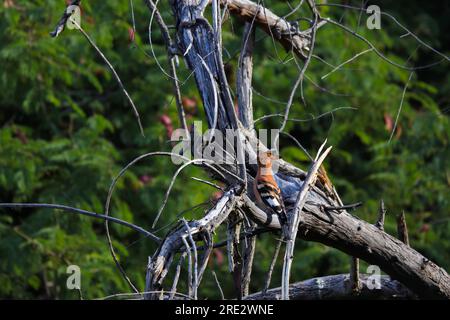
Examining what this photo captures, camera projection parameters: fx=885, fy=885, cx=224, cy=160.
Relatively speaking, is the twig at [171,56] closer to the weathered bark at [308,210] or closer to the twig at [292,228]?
the weathered bark at [308,210]

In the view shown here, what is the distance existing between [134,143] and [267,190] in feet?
13.3

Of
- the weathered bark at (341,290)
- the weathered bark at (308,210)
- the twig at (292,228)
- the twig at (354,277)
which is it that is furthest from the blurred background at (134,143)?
the twig at (292,228)

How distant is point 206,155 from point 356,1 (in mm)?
5631

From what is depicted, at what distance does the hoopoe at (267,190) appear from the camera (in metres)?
3.04

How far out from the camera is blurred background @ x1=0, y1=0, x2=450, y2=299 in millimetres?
6344

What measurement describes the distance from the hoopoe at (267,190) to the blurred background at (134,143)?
2.57m

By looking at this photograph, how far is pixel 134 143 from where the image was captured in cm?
703

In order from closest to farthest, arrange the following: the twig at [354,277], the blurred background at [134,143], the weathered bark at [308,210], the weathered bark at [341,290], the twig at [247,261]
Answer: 1. the weathered bark at [308,210]
2. the twig at [247,261]
3. the twig at [354,277]
4. the weathered bark at [341,290]
5. the blurred background at [134,143]

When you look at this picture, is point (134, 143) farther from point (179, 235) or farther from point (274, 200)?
point (179, 235)

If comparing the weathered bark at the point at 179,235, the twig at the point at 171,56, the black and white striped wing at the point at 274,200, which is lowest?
the weathered bark at the point at 179,235

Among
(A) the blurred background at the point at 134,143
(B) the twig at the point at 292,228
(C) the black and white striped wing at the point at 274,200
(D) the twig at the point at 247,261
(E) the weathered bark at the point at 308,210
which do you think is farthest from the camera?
(A) the blurred background at the point at 134,143

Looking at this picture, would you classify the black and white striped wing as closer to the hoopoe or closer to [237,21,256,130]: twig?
the hoopoe

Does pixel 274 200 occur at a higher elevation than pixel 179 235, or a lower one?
higher

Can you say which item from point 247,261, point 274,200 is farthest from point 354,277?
point 274,200
